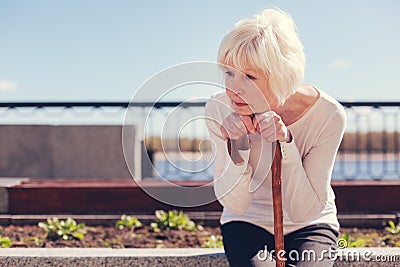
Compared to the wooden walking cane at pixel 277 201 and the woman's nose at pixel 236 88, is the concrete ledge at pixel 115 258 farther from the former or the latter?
the woman's nose at pixel 236 88

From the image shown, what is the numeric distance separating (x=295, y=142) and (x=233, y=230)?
49 centimetres

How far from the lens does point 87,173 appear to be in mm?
6848

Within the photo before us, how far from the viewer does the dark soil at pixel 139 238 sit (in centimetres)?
366

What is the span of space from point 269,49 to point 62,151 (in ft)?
16.6

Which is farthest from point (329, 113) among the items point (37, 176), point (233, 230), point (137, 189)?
point (37, 176)

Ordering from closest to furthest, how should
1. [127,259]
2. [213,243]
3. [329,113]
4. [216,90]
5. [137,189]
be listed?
[216,90]
[329,113]
[127,259]
[213,243]
[137,189]

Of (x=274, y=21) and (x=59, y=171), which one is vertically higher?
(x=274, y=21)

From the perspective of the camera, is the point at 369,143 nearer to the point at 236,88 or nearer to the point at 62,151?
the point at 62,151

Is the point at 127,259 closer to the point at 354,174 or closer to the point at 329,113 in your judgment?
the point at 329,113

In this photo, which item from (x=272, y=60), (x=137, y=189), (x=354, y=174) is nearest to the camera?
(x=272, y=60)

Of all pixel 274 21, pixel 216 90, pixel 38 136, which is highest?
pixel 274 21

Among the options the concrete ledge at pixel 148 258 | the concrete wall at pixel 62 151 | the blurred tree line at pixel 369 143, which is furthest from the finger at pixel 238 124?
the blurred tree line at pixel 369 143

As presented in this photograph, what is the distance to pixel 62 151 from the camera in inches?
273

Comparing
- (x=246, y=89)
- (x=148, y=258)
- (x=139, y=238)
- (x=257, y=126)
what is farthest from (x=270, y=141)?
(x=139, y=238)
